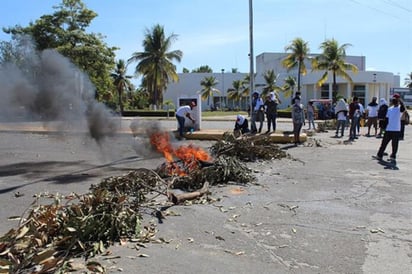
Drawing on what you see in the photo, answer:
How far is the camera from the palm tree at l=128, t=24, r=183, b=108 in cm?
5262

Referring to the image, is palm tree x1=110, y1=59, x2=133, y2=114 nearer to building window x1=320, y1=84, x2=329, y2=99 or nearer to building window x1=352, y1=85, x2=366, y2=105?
building window x1=320, y1=84, x2=329, y2=99

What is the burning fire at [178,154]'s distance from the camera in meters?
8.73

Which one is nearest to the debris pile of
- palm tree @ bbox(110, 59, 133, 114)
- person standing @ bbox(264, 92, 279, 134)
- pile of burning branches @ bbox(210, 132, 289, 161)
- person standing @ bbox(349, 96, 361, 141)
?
pile of burning branches @ bbox(210, 132, 289, 161)

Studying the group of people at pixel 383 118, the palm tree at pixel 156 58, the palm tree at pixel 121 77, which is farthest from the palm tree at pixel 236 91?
the group of people at pixel 383 118

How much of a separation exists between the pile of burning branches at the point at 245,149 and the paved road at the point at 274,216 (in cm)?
44

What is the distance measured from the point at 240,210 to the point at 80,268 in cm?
299

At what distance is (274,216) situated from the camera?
6.31m

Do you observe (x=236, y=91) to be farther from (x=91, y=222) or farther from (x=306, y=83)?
(x=91, y=222)

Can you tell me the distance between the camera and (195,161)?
898 cm

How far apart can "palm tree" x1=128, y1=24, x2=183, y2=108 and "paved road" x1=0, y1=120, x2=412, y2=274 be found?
41363 mm

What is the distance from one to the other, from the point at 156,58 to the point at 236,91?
29456 mm

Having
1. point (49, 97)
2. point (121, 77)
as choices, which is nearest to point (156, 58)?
point (121, 77)

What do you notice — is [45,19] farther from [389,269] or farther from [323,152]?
[389,269]

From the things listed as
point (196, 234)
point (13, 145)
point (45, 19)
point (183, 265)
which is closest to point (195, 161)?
point (196, 234)
